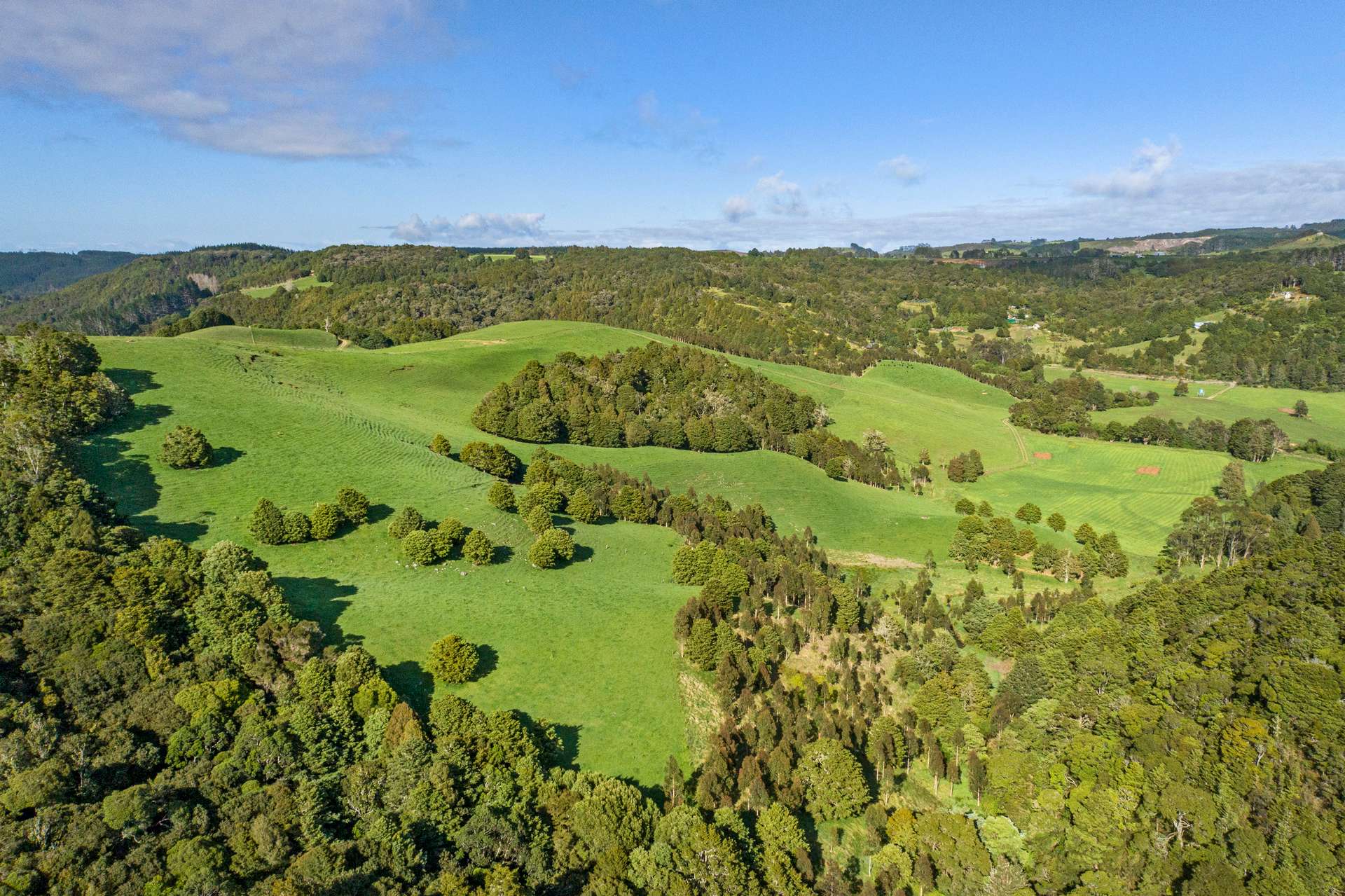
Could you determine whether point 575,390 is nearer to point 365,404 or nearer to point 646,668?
point 365,404

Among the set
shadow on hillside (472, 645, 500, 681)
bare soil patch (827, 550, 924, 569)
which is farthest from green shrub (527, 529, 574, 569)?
bare soil patch (827, 550, 924, 569)

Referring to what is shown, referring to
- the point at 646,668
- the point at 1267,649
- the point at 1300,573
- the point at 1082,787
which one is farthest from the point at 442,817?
the point at 1300,573

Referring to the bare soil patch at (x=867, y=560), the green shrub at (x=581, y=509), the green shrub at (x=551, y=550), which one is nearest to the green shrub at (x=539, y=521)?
the green shrub at (x=551, y=550)

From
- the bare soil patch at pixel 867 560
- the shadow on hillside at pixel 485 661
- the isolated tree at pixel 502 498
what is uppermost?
the isolated tree at pixel 502 498

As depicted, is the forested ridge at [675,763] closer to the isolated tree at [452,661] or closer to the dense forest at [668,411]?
the isolated tree at [452,661]

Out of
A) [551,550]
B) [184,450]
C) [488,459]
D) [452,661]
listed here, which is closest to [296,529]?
[184,450]

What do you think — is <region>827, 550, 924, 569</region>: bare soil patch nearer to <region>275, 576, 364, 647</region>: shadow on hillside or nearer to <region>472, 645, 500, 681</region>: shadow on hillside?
<region>472, 645, 500, 681</region>: shadow on hillside

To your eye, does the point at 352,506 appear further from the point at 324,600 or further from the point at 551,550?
the point at 551,550
